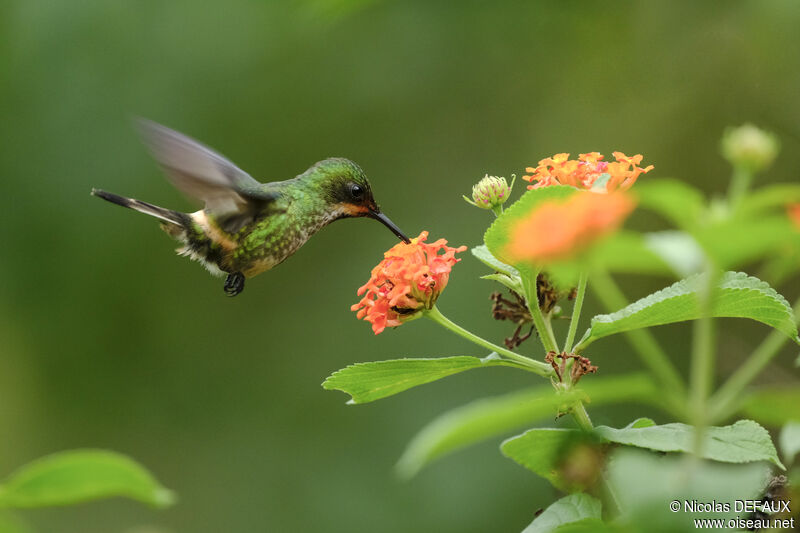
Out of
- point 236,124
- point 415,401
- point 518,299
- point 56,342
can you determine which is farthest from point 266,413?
point 518,299

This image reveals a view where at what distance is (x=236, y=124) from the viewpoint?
599cm

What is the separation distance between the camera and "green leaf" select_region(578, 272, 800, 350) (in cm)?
148

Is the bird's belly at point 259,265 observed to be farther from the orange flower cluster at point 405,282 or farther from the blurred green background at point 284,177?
the blurred green background at point 284,177

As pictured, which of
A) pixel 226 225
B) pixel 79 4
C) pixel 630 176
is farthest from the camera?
pixel 79 4

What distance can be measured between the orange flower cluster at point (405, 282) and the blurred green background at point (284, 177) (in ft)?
10.6

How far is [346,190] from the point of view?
3.13 meters

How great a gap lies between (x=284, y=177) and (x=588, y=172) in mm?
4339

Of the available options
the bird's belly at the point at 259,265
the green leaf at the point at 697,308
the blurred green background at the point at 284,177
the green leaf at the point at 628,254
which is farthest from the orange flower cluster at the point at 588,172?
the blurred green background at the point at 284,177

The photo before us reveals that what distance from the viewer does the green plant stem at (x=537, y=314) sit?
1.68 metres

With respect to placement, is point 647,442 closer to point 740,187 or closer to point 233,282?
point 740,187

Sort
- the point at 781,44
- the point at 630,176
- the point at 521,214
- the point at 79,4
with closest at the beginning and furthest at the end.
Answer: the point at 521,214 → the point at 630,176 → the point at 781,44 → the point at 79,4

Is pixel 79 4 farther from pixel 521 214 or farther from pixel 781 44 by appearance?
pixel 521 214

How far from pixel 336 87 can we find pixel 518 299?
453 cm

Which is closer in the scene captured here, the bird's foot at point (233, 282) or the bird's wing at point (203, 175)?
the bird's wing at point (203, 175)
